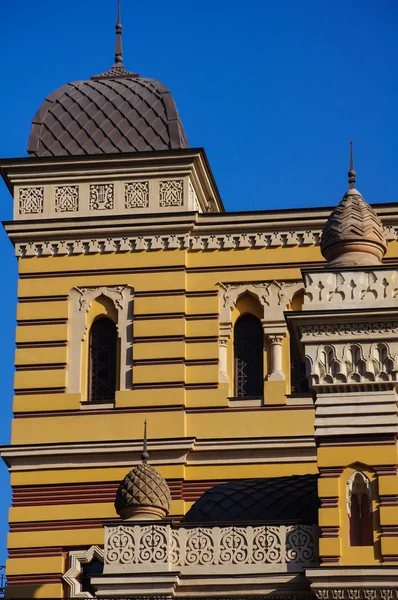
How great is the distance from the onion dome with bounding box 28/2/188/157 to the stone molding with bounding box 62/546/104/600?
584cm

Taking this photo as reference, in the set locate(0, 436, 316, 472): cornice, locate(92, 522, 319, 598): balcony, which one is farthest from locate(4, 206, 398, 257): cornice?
locate(92, 522, 319, 598): balcony

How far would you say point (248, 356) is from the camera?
25844 millimetres

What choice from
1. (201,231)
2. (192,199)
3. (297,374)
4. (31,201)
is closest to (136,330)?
(201,231)

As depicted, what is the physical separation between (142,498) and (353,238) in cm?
385

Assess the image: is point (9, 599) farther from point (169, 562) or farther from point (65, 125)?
point (65, 125)

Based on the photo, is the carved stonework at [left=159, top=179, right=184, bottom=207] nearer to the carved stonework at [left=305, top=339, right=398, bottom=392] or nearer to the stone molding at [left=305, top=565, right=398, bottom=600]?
the carved stonework at [left=305, top=339, right=398, bottom=392]

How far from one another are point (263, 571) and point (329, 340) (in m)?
2.65

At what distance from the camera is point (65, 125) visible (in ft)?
89.4

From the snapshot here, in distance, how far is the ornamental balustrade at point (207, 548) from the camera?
19641 millimetres

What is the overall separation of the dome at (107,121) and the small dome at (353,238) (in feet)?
18.0

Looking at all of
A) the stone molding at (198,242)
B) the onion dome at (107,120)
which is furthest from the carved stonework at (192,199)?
the onion dome at (107,120)

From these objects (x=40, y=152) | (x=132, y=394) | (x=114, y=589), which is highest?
(x=40, y=152)

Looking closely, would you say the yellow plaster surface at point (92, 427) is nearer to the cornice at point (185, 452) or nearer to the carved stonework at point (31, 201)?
the cornice at point (185, 452)

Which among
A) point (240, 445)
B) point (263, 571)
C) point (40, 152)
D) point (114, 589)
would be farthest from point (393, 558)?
point (40, 152)
